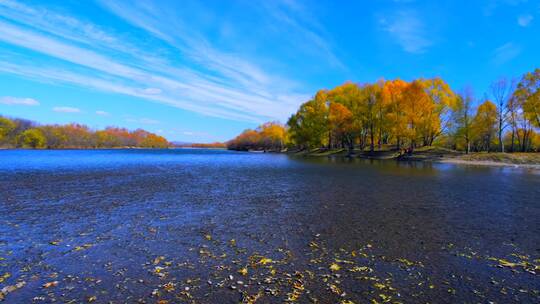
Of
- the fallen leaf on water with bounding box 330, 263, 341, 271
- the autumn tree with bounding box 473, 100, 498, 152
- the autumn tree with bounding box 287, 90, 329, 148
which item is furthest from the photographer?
the autumn tree with bounding box 287, 90, 329, 148

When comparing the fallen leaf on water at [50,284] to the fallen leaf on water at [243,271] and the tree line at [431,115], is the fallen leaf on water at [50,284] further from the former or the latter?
the tree line at [431,115]

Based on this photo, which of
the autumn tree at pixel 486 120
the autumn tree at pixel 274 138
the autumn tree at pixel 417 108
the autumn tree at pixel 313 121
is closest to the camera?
the autumn tree at pixel 486 120

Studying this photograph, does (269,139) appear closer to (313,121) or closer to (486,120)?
(313,121)

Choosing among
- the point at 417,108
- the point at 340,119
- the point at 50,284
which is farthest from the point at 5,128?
the point at 50,284

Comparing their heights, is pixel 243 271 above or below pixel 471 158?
below

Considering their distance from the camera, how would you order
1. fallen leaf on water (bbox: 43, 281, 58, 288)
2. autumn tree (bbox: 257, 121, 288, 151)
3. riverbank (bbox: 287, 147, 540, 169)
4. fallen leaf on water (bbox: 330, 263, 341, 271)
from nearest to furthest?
fallen leaf on water (bbox: 43, 281, 58, 288) < fallen leaf on water (bbox: 330, 263, 341, 271) < riverbank (bbox: 287, 147, 540, 169) < autumn tree (bbox: 257, 121, 288, 151)

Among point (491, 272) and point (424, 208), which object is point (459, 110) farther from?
point (491, 272)

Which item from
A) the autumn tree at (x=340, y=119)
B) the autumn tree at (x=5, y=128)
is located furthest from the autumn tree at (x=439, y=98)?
the autumn tree at (x=5, y=128)

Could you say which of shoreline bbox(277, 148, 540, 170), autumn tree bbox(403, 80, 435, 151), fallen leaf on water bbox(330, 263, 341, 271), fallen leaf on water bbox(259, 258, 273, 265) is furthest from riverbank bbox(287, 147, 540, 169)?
fallen leaf on water bbox(259, 258, 273, 265)

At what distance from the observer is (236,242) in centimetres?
1137

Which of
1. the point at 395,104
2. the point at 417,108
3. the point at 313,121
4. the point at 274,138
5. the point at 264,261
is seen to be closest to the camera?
the point at 264,261

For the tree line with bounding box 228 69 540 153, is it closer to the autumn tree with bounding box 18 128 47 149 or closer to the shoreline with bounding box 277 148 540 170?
the shoreline with bounding box 277 148 540 170

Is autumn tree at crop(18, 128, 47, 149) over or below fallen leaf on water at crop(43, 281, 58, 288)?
over

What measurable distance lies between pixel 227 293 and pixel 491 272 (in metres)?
7.87
